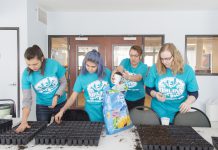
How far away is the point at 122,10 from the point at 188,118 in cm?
335

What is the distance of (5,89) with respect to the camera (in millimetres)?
3959

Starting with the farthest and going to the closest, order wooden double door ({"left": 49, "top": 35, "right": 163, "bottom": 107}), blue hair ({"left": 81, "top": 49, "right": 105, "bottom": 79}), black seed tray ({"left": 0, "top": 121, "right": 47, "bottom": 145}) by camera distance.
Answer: wooden double door ({"left": 49, "top": 35, "right": 163, "bottom": 107})
blue hair ({"left": 81, "top": 49, "right": 105, "bottom": 79})
black seed tray ({"left": 0, "top": 121, "right": 47, "bottom": 145})

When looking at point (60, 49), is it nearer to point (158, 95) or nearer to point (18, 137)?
point (158, 95)

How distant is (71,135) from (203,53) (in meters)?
4.32

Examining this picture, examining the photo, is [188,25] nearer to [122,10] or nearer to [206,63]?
[206,63]

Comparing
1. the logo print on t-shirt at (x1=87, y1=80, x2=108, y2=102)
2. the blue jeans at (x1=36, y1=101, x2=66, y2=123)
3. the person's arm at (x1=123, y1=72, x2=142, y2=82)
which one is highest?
the person's arm at (x1=123, y1=72, x2=142, y2=82)

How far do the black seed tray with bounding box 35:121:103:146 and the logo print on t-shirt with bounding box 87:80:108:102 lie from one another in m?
0.35

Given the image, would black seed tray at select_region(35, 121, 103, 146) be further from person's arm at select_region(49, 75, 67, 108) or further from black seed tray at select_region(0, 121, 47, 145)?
person's arm at select_region(49, 75, 67, 108)

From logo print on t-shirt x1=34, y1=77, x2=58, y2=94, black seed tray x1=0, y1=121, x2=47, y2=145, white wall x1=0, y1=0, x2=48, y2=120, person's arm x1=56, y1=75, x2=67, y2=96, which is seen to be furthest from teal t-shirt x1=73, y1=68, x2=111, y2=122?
white wall x1=0, y1=0, x2=48, y2=120

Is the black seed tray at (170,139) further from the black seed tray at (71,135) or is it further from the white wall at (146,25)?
the white wall at (146,25)

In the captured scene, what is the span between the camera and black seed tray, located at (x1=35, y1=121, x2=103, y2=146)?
4.27 ft

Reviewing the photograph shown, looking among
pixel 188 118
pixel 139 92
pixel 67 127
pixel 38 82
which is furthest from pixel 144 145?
pixel 139 92

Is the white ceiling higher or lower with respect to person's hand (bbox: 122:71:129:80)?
higher

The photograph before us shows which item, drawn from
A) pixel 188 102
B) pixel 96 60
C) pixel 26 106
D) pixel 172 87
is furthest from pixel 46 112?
pixel 188 102
